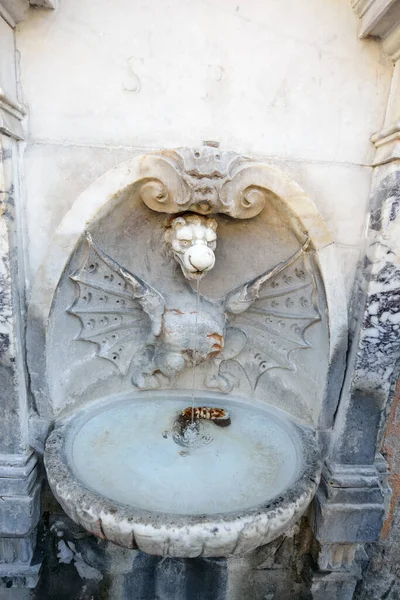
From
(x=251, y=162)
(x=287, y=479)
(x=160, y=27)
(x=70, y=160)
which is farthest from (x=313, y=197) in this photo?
(x=287, y=479)

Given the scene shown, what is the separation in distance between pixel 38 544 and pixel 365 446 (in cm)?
163

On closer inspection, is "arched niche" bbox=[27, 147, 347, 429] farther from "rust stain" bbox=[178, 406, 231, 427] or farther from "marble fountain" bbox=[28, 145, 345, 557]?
"rust stain" bbox=[178, 406, 231, 427]

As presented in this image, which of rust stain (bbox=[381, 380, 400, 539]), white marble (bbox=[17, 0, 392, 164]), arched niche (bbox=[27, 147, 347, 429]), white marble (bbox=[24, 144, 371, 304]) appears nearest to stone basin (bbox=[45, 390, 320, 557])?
arched niche (bbox=[27, 147, 347, 429])

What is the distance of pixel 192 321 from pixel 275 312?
41 cm

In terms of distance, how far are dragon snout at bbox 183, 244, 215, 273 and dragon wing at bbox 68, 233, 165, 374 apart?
273 mm

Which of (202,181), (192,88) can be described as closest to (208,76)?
(192,88)

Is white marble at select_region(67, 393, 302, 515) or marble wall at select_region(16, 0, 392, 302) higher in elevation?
marble wall at select_region(16, 0, 392, 302)

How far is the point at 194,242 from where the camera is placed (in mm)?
1868

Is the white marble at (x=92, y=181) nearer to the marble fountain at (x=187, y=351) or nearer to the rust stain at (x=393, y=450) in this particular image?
the marble fountain at (x=187, y=351)

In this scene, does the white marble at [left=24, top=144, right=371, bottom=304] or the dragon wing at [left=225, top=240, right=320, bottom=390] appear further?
the dragon wing at [left=225, top=240, right=320, bottom=390]

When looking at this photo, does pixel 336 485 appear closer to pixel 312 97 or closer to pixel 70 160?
pixel 312 97

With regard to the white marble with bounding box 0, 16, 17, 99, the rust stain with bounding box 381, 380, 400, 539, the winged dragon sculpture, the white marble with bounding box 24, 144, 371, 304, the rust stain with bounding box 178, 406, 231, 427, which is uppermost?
the white marble with bounding box 0, 16, 17, 99

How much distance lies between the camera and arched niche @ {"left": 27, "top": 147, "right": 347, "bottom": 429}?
173cm

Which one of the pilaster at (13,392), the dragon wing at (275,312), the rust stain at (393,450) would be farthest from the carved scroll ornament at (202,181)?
the rust stain at (393,450)
